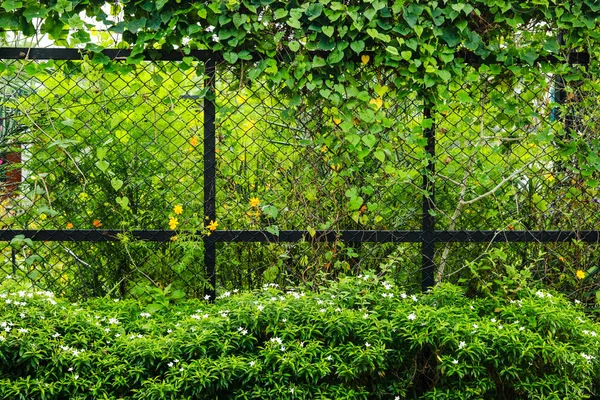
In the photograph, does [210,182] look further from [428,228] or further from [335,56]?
[428,228]

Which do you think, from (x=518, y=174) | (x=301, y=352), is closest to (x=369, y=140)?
(x=518, y=174)

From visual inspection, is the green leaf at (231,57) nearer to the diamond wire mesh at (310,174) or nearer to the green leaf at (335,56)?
the diamond wire mesh at (310,174)

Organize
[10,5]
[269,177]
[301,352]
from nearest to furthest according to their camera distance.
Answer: [301,352] < [10,5] < [269,177]

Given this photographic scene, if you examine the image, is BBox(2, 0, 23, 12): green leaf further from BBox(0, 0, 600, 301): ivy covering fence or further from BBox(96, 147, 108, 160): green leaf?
BBox(96, 147, 108, 160): green leaf

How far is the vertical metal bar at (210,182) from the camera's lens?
3.55 metres

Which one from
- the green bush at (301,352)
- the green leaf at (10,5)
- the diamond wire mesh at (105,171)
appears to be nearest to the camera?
the green bush at (301,352)

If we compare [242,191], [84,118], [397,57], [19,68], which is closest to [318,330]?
[242,191]

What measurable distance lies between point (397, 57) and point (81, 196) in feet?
5.74

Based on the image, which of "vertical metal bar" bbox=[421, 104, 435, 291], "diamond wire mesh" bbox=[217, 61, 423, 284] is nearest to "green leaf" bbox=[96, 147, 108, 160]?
"diamond wire mesh" bbox=[217, 61, 423, 284]

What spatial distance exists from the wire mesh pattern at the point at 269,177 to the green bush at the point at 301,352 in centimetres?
58

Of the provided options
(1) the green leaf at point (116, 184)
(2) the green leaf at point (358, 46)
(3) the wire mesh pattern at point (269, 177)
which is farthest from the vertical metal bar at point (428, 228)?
(1) the green leaf at point (116, 184)

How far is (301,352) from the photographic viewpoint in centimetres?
276

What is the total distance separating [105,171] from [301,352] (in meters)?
1.49

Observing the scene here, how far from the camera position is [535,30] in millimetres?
3656
